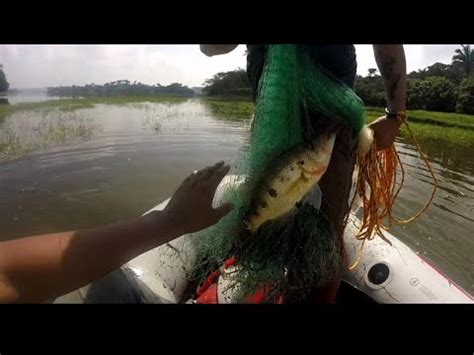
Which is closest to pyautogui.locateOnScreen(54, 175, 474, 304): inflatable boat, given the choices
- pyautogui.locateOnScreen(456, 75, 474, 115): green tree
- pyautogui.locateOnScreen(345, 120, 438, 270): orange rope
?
pyautogui.locateOnScreen(345, 120, 438, 270): orange rope

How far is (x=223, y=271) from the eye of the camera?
1.91m

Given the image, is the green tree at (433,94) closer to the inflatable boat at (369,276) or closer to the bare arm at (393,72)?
the inflatable boat at (369,276)

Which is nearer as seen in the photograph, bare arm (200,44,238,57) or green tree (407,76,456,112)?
bare arm (200,44,238,57)

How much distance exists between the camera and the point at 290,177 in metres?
1.45

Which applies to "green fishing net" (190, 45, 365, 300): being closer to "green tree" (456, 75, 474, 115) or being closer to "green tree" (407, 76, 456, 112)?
"green tree" (407, 76, 456, 112)

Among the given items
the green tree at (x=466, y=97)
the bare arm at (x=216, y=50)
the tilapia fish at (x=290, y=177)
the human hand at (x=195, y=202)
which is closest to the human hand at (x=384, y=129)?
the tilapia fish at (x=290, y=177)

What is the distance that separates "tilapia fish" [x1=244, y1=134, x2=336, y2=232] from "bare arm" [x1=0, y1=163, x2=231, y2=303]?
57 centimetres

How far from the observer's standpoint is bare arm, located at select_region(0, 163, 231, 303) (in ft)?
2.95

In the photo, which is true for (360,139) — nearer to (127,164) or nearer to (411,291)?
(411,291)

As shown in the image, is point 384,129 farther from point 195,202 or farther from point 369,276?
point 369,276

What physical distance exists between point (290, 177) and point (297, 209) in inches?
8.2

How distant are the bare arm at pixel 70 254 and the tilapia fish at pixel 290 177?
569 mm

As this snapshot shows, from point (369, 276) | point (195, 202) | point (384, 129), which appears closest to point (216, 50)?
point (195, 202)
